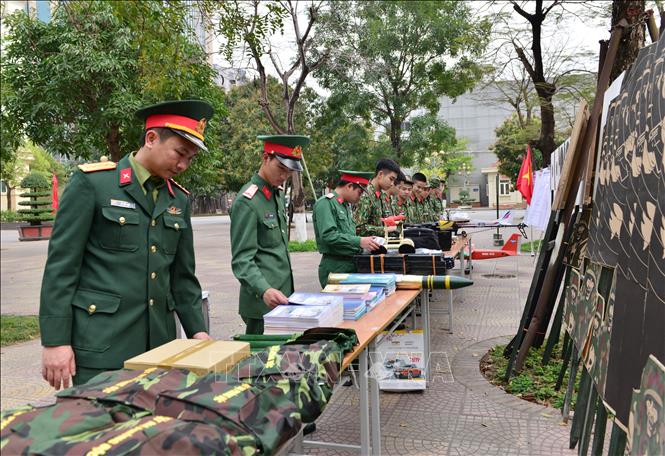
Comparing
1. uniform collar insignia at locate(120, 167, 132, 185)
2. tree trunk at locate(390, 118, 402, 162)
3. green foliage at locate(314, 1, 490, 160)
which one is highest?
green foliage at locate(314, 1, 490, 160)

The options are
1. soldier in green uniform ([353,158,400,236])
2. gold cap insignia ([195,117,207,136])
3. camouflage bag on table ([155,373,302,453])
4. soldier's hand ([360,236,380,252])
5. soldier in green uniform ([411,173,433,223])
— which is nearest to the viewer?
camouflage bag on table ([155,373,302,453])

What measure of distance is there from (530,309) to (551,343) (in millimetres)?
417

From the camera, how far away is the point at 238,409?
4.37 feet

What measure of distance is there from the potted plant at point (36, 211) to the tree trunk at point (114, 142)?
1865 centimetres

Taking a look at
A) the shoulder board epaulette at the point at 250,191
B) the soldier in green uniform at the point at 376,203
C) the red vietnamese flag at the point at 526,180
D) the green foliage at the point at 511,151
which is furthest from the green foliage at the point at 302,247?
the green foliage at the point at 511,151

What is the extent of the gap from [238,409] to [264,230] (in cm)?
188

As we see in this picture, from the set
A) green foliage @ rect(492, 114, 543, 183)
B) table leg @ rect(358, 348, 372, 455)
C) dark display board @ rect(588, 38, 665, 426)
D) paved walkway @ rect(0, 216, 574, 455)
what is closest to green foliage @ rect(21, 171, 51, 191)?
paved walkway @ rect(0, 216, 574, 455)

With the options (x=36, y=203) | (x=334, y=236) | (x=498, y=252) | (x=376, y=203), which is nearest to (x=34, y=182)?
(x=36, y=203)

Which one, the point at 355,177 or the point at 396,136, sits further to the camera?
the point at 396,136

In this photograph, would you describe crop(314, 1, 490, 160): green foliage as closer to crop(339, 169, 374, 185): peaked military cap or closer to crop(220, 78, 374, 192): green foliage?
crop(220, 78, 374, 192): green foliage

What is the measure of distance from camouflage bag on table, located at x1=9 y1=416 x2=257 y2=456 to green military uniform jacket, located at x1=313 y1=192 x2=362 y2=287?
295cm

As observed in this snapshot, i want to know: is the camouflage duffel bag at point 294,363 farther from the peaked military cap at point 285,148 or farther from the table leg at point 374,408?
the peaked military cap at point 285,148

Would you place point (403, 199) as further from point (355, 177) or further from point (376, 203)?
point (355, 177)

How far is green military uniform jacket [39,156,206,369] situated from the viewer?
6.57ft
